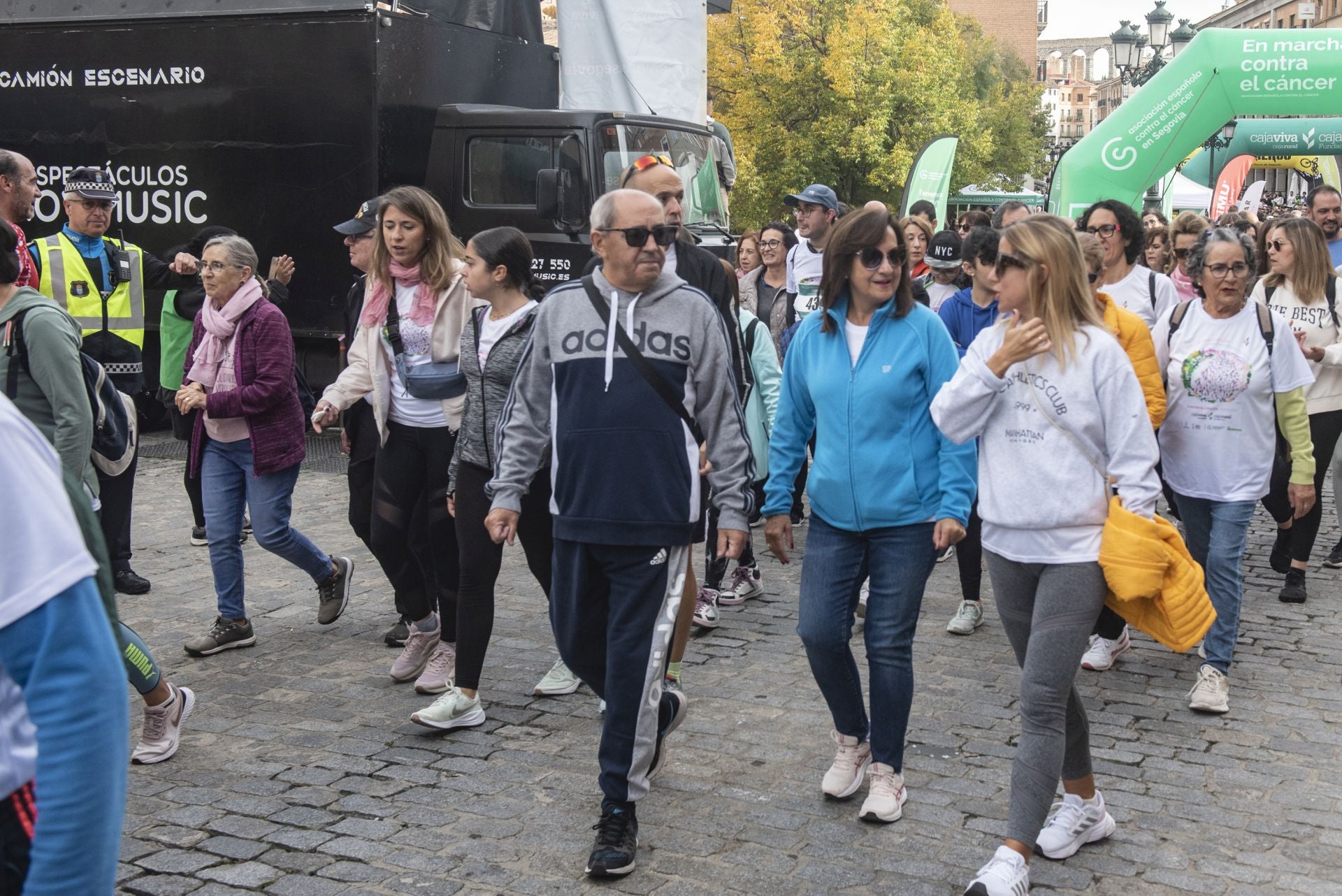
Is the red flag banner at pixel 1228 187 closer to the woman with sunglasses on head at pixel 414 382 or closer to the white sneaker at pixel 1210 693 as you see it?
the white sneaker at pixel 1210 693

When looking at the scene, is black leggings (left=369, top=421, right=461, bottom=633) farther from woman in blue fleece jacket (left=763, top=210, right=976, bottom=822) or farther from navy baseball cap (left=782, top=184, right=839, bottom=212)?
navy baseball cap (left=782, top=184, right=839, bottom=212)

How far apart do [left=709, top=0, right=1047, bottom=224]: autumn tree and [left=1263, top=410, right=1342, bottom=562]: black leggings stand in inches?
1113

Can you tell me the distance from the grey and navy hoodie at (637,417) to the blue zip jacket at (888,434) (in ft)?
0.88

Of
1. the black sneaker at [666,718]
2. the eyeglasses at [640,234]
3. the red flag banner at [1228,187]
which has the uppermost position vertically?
the red flag banner at [1228,187]

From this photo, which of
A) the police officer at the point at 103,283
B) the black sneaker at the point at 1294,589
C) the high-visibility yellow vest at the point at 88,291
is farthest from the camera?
the high-visibility yellow vest at the point at 88,291

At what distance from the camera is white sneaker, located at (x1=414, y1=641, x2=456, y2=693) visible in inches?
213

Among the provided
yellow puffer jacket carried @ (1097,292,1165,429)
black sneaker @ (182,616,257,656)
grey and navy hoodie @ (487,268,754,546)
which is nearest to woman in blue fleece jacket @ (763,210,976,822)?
grey and navy hoodie @ (487,268,754,546)

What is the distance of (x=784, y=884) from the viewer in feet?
12.3

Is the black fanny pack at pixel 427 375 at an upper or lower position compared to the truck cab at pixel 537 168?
lower

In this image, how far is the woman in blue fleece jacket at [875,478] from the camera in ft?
13.3

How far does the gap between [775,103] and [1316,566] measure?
30210mm

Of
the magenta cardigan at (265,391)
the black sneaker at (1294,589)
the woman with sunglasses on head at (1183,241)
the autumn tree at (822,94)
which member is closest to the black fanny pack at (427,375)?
the magenta cardigan at (265,391)

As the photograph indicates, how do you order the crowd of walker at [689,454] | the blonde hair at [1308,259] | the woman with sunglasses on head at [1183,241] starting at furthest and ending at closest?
the woman with sunglasses on head at [1183,241]
the blonde hair at [1308,259]
the crowd of walker at [689,454]

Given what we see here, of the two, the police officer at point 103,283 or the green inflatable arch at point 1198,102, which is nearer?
the police officer at point 103,283
